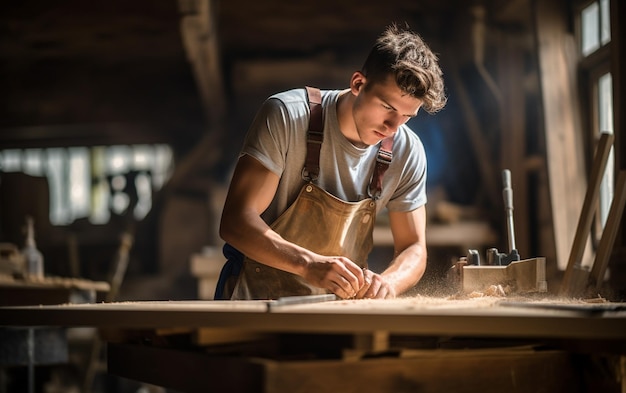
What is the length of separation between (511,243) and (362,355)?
1494 millimetres

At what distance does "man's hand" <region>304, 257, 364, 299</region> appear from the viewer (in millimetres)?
3026

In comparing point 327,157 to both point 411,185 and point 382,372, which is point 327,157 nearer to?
point 411,185

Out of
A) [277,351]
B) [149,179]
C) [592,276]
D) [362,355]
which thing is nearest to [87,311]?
[277,351]

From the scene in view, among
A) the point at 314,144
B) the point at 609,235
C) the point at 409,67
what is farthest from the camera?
the point at 609,235

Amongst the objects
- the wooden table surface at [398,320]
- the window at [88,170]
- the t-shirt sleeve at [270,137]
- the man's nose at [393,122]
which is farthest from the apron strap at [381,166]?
the window at [88,170]

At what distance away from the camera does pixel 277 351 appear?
2.26m

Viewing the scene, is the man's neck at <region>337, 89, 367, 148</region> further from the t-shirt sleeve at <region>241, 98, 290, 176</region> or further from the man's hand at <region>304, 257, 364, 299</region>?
the man's hand at <region>304, 257, 364, 299</region>

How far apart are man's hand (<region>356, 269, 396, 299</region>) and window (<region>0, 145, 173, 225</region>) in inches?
261

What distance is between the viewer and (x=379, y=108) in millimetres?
3432

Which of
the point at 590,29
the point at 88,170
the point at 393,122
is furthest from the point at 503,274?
the point at 88,170

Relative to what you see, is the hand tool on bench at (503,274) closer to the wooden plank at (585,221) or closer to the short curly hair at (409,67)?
the wooden plank at (585,221)

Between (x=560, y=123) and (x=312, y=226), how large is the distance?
2517 millimetres

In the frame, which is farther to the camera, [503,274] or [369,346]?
[503,274]

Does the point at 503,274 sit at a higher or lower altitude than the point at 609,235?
lower
